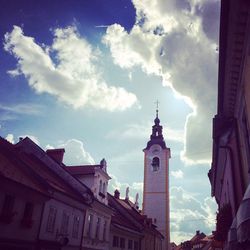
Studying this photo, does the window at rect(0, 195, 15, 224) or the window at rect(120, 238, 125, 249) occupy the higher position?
the window at rect(0, 195, 15, 224)

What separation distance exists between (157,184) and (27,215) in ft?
136

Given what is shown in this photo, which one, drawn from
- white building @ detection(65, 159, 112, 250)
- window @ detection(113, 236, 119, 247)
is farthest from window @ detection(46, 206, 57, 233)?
window @ detection(113, 236, 119, 247)

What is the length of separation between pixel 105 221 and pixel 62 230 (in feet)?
27.9

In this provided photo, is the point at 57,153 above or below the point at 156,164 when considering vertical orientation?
below

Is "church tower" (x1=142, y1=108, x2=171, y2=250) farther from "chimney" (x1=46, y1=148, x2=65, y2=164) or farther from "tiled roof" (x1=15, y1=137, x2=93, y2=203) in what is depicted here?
"tiled roof" (x1=15, y1=137, x2=93, y2=203)

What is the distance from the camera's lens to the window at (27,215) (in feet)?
54.9

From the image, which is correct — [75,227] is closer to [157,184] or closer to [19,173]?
[19,173]

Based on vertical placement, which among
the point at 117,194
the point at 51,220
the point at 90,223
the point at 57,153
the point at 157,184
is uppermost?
the point at 157,184

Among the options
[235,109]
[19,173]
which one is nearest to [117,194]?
[19,173]

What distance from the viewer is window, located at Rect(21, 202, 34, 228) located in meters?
Answer: 16.7

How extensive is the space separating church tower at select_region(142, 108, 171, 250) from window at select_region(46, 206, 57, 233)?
36956 mm

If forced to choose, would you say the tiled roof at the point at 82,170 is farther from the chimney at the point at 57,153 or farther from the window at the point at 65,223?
the window at the point at 65,223

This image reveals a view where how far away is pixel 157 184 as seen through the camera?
2215 inches

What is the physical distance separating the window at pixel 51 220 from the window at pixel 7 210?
13.0ft
